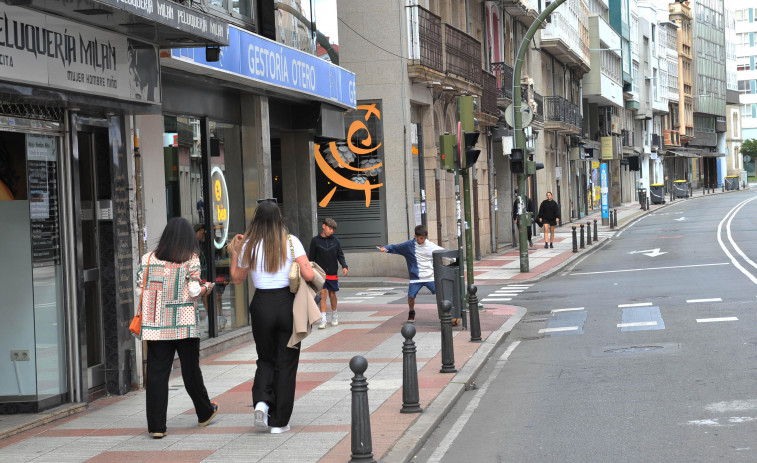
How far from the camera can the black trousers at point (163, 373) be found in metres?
8.73

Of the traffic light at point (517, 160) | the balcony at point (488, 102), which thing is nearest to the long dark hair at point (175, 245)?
the traffic light at point (517, 160)

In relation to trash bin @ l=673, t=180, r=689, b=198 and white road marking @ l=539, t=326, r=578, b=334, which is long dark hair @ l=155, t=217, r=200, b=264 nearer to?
white road marking @ l=539, t=326, r=578, b=334

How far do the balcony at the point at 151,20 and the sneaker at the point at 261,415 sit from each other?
10.8 ft

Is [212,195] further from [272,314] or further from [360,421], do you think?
[360,421]

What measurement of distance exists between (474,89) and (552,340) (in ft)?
60.5

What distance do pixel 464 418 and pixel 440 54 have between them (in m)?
20.0

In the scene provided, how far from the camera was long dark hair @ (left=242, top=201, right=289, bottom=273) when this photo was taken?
880 centimetres

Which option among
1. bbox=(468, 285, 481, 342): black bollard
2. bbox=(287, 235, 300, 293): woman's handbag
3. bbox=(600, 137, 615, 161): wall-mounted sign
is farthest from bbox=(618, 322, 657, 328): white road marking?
bbox=(600, 137, 615, 161): wall-mounted sign

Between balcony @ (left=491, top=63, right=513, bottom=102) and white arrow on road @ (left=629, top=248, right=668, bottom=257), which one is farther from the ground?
balcony @ (left=491, top=63, right=513, bottom=102)

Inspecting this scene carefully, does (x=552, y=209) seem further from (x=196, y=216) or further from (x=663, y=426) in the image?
(x=663, y=426)

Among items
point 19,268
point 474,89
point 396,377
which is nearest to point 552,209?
point 474,89

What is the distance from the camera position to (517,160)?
27000 mm

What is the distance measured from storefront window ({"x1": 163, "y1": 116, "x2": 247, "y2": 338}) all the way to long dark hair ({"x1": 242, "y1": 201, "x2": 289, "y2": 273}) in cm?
438

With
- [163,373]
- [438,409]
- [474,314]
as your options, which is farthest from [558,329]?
[163,373]
